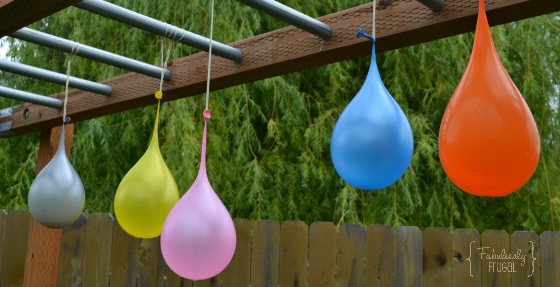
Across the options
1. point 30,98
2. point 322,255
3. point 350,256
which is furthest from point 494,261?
point 30,98

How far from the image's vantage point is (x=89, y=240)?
9.18 ft

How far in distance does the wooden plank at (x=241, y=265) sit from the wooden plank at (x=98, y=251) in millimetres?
680

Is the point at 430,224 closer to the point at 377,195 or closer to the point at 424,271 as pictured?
the point at 377,195

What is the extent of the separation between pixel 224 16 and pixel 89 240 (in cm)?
154

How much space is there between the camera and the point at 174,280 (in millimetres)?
2670

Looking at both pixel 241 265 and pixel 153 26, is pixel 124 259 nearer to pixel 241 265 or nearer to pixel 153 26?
pixel 241 265

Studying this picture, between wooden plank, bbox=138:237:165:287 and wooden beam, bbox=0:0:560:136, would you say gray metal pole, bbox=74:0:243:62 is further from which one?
wooden plank, bbox=138:237:165:287

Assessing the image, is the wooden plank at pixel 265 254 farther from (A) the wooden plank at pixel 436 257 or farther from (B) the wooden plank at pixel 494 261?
(B) the wooden plank at pixel 494 261

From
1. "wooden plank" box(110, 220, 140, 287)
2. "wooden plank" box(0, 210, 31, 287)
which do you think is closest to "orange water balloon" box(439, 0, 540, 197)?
"wooden plank" box(110, 220, 140, 287)

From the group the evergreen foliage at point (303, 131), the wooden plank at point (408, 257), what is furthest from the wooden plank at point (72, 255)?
the wooden plank at point (408, 257)

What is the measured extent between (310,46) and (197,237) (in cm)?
69

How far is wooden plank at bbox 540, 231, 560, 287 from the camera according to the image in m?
2.21

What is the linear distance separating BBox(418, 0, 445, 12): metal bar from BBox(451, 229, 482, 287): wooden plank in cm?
135

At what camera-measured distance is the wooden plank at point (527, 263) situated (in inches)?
87.1
